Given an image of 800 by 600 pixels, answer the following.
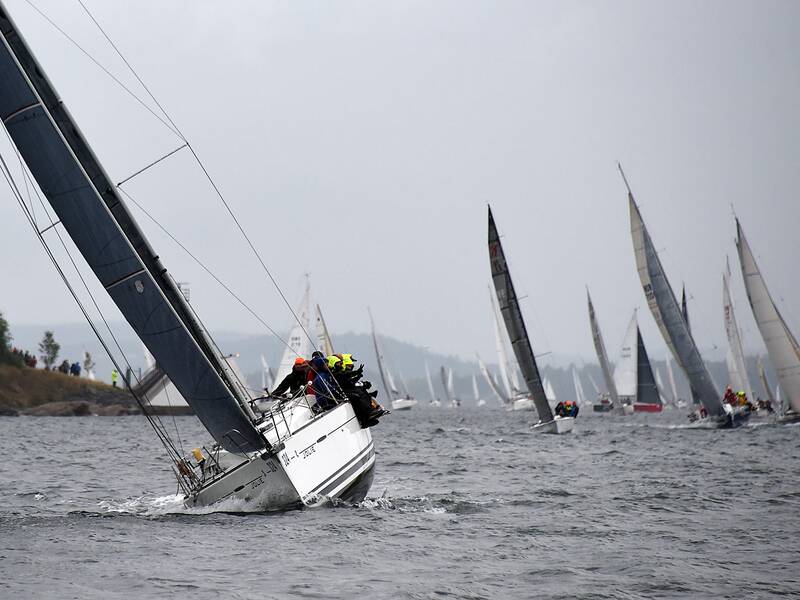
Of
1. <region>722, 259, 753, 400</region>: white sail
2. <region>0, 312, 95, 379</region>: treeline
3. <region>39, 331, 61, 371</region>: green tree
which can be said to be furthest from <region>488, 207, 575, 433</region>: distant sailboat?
<region>39, 331, 61, 371</region>: green tree

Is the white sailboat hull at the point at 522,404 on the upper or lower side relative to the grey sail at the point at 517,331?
lower

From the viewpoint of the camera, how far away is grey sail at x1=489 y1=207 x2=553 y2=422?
43.3 meters

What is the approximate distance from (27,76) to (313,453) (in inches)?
250

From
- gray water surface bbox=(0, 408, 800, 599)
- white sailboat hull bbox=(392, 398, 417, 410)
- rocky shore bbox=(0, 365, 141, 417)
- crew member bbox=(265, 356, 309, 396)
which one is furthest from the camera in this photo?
white sailboat hull bbox=(392, 398, 417, 410)

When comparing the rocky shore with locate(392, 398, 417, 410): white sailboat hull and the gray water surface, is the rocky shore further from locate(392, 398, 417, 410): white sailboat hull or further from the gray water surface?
locate(392, 398, 417, 410): white sailboat hull

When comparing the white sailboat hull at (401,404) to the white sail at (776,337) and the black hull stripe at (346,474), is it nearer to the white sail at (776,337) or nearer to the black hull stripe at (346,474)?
the white sail at (776,337)

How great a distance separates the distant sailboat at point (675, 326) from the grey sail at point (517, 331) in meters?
5.80

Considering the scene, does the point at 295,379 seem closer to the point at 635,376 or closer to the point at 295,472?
the point at 295,472

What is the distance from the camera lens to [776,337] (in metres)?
43.7

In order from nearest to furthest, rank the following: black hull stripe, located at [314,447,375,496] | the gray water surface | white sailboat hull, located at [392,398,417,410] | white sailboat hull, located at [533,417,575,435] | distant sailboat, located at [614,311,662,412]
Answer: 1. the gray water surface
2. black hull stripe, located at [314,447,375,496]
3. white sailboat hull, located at [533,417,575,435]
4. distant sailboat, located at [614,311,662,412]
5. white sailboat hull, located at [392,398,417,410]

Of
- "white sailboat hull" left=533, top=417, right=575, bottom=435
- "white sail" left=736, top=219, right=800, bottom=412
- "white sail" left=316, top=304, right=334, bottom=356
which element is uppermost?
"white sail" left=316, top=304, right=334, bottom=356

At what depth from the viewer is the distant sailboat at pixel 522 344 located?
4322 centimetres

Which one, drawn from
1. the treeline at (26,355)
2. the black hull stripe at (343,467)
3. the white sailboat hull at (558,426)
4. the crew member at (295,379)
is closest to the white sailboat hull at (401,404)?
the treeline at (26,355)

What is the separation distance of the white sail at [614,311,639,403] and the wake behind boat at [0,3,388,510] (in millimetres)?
62652
